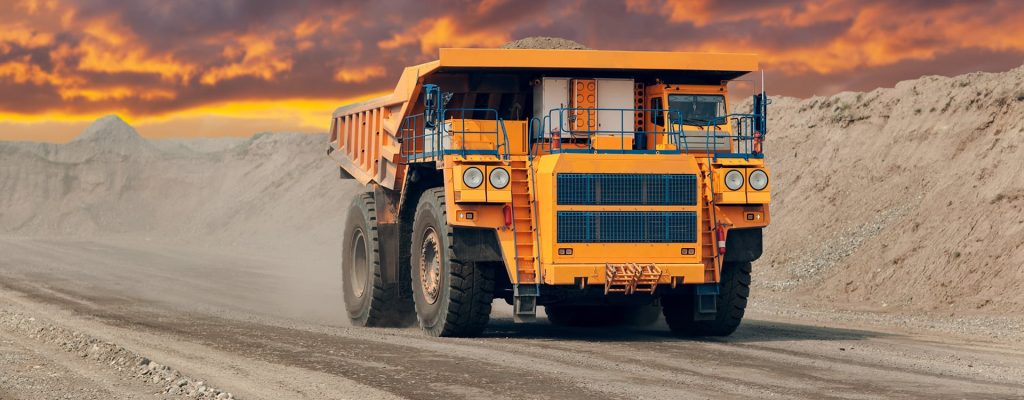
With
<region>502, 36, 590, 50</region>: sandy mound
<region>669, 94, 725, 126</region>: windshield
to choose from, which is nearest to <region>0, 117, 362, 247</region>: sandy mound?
<region>502, 36, 590, 50</region>: sandy mound

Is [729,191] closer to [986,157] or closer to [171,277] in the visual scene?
[986,157]

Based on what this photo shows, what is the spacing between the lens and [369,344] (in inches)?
588

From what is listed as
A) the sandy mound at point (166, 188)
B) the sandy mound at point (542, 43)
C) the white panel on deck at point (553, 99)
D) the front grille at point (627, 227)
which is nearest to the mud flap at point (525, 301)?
the front grille at point (627, 227)

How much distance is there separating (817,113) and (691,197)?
24.5 metres

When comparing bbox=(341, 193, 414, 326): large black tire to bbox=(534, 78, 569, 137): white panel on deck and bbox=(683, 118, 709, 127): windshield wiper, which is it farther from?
bbox=(683, 118, 709, 127): windshield wiper

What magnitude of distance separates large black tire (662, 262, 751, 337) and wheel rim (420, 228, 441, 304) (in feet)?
9.94

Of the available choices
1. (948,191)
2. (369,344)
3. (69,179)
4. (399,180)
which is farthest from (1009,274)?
(69,179)

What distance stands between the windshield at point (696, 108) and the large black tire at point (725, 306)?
6.27ft

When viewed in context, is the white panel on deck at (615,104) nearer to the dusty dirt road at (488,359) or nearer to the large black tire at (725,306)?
the large black tire at (725,306)

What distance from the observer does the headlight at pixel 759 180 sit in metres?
15.4

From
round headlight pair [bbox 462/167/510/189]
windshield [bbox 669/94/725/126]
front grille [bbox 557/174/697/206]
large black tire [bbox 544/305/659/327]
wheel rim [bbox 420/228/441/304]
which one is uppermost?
windshield [bbox 669/94/725/126]

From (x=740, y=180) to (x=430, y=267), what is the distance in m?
3.90

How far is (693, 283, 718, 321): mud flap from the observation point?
50.2 feet

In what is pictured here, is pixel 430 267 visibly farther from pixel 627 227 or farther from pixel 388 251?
pixel 627 227
